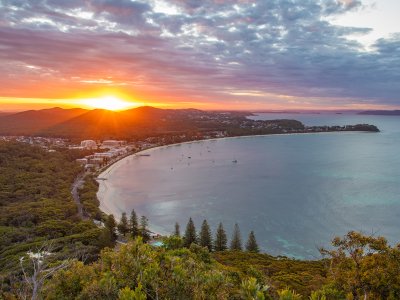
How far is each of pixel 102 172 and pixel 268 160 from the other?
1232 inches

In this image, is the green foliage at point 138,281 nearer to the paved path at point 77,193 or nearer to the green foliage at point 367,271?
the green foliage at point 367,271

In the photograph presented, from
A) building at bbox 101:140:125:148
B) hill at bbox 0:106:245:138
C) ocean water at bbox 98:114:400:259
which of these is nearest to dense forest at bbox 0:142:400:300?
ocean water at bbox 98:114:400:259

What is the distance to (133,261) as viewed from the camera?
20.7ft

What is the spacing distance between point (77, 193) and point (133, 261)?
3515 cm

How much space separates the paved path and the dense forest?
0.58 m

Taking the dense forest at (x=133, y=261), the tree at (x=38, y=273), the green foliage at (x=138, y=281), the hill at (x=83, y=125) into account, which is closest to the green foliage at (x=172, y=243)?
the dense forest at (x=133, y=261)

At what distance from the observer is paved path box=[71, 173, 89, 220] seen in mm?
30516

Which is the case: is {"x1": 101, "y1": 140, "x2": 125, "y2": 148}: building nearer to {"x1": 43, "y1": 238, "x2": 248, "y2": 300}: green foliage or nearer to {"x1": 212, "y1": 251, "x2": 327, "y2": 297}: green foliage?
{"x1": 212, "y1": 251, "x2": 327, "y2": 297}: green foliage

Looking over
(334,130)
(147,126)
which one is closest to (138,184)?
(147,126)

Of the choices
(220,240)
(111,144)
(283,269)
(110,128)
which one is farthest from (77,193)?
(110,128)

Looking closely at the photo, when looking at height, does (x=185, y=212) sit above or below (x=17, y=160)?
below

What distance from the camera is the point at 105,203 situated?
36.7m

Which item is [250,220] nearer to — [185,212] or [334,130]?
[185,212]

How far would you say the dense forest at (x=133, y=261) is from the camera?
222 inches
